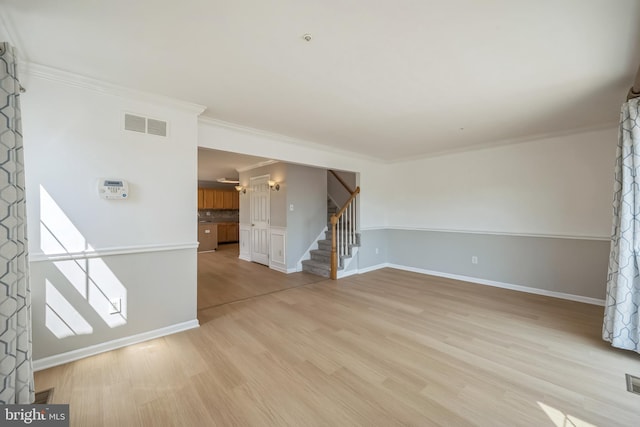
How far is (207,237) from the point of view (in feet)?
28.8

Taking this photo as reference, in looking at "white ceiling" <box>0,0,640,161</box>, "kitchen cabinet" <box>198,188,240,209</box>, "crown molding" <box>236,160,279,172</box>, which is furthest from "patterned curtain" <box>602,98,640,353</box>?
"kitchen cabinet" <box>198,188,240,209</box>

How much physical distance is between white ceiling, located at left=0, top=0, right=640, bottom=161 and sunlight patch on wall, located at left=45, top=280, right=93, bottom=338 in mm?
1932

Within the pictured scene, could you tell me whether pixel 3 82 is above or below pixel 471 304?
above

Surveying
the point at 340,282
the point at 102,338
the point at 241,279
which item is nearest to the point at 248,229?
the point at 241,279

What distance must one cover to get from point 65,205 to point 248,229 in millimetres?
4663

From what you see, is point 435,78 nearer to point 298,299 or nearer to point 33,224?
point 298,299

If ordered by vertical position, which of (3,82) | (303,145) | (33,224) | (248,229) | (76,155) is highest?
(303,145)

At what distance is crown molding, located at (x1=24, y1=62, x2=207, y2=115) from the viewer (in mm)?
2082

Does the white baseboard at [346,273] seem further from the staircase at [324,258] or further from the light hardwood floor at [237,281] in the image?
the light hardwood floor at [237,281]

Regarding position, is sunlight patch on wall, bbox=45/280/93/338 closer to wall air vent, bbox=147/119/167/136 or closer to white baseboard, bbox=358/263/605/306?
wall air vent, bbox=147/119/167/136

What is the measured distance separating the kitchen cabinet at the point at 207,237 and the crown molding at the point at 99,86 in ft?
21.9

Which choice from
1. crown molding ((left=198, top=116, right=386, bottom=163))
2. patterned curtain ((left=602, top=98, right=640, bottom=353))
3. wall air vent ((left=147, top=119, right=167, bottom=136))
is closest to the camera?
patterned curtain ((left=602, top=98, right=640, bottom=353))

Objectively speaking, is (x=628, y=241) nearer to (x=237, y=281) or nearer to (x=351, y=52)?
(x=351, y=52)

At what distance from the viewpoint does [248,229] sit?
22.4 ft
